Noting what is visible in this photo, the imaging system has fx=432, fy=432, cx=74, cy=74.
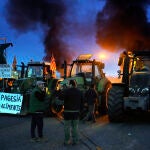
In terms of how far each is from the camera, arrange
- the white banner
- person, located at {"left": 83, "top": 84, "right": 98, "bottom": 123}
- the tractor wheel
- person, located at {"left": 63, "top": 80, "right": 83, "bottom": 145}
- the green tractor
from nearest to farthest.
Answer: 1. person, located at {"left": 63, "top": 80, "right": 83, "bottom": 145}
2. the tractor wheel
3. person, located at {"left": 83, "top": 84, "right": 98, "bottom": 123}
4. the white banner
5. the green tractor

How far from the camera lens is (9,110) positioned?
58.5ft

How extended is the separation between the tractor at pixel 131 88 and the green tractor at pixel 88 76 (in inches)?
69.1

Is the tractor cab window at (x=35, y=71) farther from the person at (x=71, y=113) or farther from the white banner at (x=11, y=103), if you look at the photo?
the person at (x=71, y=113)

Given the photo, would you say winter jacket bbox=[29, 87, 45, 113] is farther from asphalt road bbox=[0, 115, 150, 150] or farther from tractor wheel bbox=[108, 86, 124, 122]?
tractor wheel bbox=[108, 86, 124, 122]

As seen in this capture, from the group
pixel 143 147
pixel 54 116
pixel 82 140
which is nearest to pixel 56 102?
pixel 54 116

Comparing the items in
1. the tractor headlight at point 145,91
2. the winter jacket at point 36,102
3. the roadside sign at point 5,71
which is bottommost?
the winter jacket at point 36,102

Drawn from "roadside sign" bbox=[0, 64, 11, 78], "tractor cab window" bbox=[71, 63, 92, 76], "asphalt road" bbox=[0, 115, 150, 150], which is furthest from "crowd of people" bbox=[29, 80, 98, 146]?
"roadside sign" bbox=[0, 64, 11, 78]

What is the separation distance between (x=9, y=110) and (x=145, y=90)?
225 inches

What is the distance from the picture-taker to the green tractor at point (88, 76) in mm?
19000

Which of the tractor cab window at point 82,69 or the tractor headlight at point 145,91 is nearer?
the tractor headlight at point 145,91

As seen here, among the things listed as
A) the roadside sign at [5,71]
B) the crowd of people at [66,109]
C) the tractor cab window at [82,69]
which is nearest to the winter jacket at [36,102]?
the crowd of people at [66,109]

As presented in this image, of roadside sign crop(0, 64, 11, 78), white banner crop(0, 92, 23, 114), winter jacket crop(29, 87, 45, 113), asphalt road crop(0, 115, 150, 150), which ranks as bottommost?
asphalt road crop(0, 115, 150, 150)

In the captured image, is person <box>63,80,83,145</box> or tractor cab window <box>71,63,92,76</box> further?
tractor cab window <box>71,63,92,76</box>

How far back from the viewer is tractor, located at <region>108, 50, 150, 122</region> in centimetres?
1549
